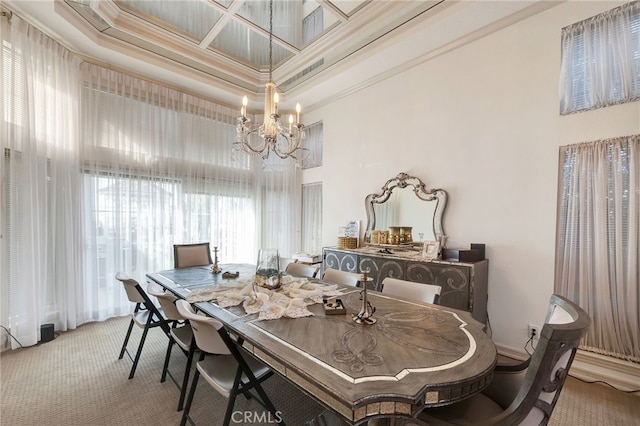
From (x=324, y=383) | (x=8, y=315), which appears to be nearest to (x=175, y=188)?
(x=8, y=315)

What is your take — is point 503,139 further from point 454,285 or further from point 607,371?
point 607,371

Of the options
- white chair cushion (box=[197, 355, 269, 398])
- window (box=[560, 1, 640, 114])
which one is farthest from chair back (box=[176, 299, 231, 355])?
window (box=[560, 1, 640, 114])

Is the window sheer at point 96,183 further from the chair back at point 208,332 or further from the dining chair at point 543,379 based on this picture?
the dining chair at point 543,379

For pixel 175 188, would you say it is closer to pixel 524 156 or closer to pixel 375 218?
pixel 375 218

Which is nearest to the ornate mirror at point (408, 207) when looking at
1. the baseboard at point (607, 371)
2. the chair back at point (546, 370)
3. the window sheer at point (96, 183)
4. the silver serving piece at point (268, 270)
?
the baseboard at point (607, 371)

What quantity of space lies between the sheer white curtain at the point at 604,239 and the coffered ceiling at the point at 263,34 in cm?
156

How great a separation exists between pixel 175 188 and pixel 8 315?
218cm

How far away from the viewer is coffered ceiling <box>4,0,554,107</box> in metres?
2.72

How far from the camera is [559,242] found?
2.43 m

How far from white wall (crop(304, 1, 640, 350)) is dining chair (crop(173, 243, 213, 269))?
2.72 meters

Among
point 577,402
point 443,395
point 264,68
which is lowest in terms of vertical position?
point 577,402

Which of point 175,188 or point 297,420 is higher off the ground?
point 175,188
